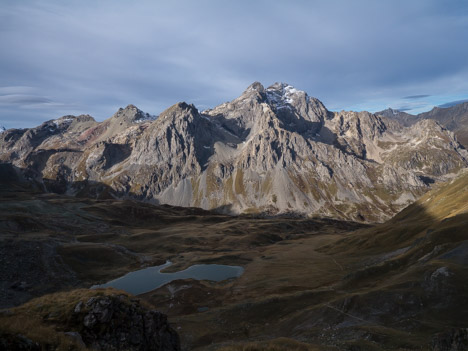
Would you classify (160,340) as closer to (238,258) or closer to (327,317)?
(327,317)

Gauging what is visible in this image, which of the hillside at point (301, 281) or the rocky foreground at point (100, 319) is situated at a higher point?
A: the rocky foreground at point (100, 319)

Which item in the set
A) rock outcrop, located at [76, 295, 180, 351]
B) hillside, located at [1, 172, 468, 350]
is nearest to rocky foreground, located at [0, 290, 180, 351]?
rock outcrop, located at [76, 295, 180, 351]

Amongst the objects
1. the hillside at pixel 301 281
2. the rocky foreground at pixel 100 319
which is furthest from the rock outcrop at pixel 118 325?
the hillside at pixel 301 281

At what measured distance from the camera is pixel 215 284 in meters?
93.7

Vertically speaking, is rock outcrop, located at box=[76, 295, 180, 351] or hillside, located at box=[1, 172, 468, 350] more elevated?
rock outcrop, located at box=[76, 295, 180, 351]

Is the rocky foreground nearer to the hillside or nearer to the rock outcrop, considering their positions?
the rock outcrop

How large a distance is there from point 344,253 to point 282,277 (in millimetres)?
39723

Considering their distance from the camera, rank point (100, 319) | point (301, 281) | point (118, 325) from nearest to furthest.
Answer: point (100, 319)
point (118, 325)
point (301, 281)

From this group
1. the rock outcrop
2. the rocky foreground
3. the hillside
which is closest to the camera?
the rocky foreground

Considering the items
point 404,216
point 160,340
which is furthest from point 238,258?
point 160,340

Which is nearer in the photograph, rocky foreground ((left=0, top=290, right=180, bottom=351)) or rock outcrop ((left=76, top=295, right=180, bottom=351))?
rocky foreground ((left=0, top=290, right=180, bottom=351))

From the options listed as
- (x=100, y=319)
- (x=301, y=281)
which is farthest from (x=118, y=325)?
(x=301, y=281)

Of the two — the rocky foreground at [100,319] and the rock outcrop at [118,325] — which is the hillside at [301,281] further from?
the rocky foreground at [100,319]

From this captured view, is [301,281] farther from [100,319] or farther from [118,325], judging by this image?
[100,319]
